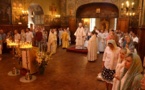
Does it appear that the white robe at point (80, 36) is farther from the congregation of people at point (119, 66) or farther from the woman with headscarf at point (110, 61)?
the woman with headscarf at point (110, 61)

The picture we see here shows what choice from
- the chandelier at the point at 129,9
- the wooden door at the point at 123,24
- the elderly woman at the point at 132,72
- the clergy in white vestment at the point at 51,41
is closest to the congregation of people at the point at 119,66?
the elderly woman at the point at 132,72

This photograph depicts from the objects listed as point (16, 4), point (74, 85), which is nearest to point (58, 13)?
point (16, 4)

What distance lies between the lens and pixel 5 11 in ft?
35.0

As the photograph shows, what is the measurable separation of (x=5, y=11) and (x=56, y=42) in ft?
14.3

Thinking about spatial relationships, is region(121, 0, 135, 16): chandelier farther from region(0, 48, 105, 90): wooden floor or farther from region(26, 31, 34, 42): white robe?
region(26, 31, 34, 42): white robe

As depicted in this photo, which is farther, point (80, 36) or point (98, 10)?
point (98, 10)

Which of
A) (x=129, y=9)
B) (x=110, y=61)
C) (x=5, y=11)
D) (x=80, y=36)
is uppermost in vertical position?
(x=129, y=9)

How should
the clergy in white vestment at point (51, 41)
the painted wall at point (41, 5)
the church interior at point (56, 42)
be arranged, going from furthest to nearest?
the painted wall at point (41, 5) → the clergy in white vestment at point (51, 41) → the church interior at point (56, 42)

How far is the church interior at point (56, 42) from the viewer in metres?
5.38

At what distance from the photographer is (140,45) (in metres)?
6.37

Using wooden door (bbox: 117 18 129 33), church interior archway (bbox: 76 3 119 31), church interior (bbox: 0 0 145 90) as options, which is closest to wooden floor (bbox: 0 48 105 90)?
church interior (bbox: 0 0 145 90)

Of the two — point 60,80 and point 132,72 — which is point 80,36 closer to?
point 60,80

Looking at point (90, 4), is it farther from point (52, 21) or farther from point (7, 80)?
point (7, 80)

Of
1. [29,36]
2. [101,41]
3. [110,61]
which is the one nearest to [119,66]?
[110,61]
